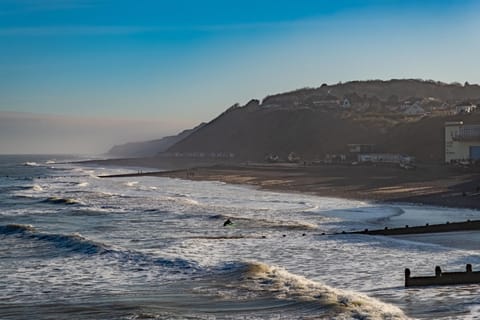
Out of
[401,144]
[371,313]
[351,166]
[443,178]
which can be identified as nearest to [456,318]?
[371,313]

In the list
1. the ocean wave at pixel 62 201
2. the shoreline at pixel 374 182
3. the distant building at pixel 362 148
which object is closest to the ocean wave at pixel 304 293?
Result: the shoreline at pixel 374 182

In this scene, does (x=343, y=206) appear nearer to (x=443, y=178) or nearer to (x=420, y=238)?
(x=420, y=238)

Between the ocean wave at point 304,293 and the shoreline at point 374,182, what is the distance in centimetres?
1999

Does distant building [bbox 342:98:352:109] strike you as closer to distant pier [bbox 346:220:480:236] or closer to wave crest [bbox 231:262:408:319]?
distant pier [bbox 346:220:480:236]

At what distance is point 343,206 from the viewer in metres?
36.5

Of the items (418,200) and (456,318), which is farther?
(418,200)

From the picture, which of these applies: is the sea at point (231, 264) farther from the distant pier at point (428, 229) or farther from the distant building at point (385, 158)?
the distant building at point (385, 158)

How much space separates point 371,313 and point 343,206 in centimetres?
2415

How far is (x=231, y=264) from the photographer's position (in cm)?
1869

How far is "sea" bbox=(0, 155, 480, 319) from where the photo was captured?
13.5 m

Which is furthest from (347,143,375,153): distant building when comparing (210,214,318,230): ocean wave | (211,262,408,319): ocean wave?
(211,262,408,319): ocean wave

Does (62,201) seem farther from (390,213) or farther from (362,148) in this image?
(362,148)

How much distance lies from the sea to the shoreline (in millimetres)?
4068

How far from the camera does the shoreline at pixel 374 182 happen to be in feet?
129
